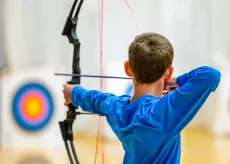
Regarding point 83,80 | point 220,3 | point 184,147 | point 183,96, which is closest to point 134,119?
point 183,96

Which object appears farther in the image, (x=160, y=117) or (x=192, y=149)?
(x=192, y=149)

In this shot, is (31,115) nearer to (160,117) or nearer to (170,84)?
(170,84)

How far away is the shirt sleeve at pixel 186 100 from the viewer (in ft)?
2.73

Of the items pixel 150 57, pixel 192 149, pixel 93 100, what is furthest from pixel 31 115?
pixel 150 57

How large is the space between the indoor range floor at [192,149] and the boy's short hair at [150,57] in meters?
1.01

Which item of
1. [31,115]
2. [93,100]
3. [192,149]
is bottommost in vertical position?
[192,149]

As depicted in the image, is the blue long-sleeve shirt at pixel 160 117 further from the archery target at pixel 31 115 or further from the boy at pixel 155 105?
the archery target at pixel 31 115

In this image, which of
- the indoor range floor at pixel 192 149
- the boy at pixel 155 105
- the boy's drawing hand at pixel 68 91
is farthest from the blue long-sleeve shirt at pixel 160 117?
the indoor range floor at pixel 192 149

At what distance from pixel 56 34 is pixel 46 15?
9 cm

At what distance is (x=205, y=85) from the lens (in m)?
0.83

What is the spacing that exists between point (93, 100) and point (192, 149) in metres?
1.06

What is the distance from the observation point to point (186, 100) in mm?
844

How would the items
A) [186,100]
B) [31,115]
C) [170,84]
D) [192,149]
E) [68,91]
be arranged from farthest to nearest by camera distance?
[192,149] < [31,115] < [68,91] < [170,84] < [186,100]

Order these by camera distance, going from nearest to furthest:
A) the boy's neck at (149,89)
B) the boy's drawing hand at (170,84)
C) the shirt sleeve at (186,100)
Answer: the shirt sleeve at (186,100)
the boy's neck at (149,89)
the boy's drawing hand at (170,84)
